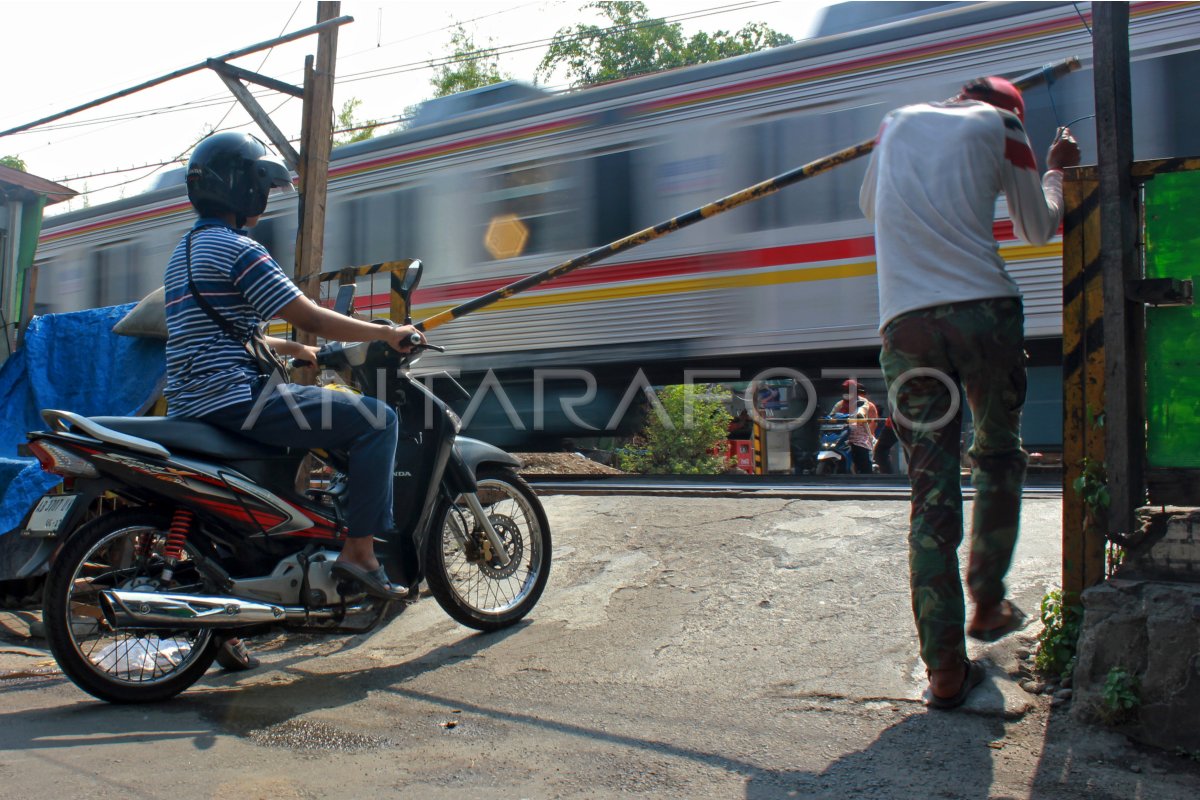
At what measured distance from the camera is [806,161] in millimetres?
9148

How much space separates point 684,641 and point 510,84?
8.94 metres

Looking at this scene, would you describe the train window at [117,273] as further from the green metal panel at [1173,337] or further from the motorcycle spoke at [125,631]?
the green metal panel at [1173,337]

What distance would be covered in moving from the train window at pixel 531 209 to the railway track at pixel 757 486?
8.09ft

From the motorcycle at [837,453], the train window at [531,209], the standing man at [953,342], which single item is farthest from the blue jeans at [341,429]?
the motorcycle at [837,453]

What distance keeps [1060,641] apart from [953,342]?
925mm

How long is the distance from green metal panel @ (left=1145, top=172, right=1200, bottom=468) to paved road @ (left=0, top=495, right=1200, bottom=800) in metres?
0.78

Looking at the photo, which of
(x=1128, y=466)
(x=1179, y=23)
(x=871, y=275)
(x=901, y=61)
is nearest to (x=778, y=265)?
(x=871, y=275)

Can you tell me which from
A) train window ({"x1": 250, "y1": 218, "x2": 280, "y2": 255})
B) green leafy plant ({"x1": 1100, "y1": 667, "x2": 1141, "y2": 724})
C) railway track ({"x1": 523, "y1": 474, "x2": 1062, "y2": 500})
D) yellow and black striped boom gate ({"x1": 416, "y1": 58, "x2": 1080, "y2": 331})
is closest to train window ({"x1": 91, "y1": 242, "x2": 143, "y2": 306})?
train window ({"x1": 250, "y1": 218, "x2": 280, "y2": 255})

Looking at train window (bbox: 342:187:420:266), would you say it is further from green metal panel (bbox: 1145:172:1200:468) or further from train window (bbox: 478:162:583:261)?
green metal panel (bbox: 1145:172:1200:468)

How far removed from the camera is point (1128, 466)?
292cm

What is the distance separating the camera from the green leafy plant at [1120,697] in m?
2.69

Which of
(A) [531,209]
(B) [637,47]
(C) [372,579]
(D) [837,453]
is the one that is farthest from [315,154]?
(B) [637,47]

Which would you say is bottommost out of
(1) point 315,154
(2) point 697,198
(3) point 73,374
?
(3) point 73,374

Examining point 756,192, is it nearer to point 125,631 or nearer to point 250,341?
point 250,341
